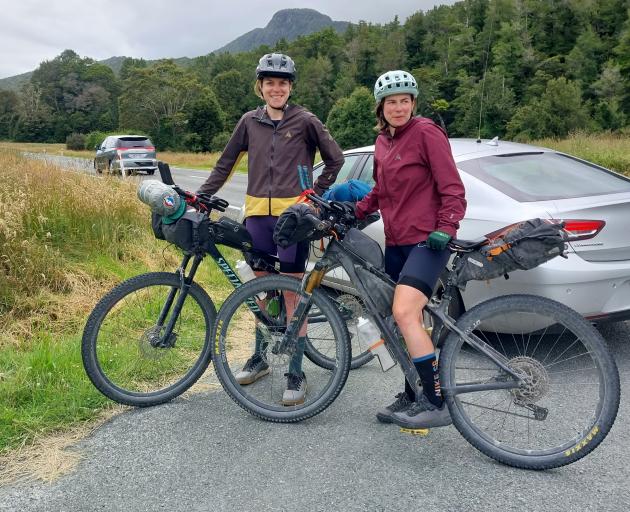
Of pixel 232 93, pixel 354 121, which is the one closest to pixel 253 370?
pixel 354 121

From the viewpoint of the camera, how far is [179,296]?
3.58 m

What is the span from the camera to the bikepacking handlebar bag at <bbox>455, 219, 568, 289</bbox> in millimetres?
2711

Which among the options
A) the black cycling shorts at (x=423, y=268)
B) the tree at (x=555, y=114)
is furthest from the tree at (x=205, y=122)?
the black cycling shorts at (x=423, y=268)

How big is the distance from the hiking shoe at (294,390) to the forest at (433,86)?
1975 inches

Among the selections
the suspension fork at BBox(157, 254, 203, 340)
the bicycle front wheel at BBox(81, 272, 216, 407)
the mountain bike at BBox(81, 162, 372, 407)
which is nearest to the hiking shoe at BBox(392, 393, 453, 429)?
the mountain bike at BBox(81, 162, 372, 407)

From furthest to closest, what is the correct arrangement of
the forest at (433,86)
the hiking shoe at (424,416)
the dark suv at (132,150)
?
1. the forest at (433,86)
2. the dark suv at (132,150)
3. the hiking shoe at (424,416)

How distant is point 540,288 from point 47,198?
591 centimetres

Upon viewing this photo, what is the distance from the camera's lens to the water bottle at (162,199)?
11.1ft

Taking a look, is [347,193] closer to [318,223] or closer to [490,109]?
[318,223]

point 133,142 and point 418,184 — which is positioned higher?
point 133,142

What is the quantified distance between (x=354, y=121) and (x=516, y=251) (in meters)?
72.8

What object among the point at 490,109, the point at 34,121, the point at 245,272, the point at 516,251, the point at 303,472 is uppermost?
the point at 34,121

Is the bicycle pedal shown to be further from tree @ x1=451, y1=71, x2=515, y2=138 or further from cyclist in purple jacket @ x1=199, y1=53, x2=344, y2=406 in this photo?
tree @ x1=451, y1=71, x2=515, y2=138

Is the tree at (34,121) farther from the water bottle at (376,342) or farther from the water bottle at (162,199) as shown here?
the water bottle at (376,342)
